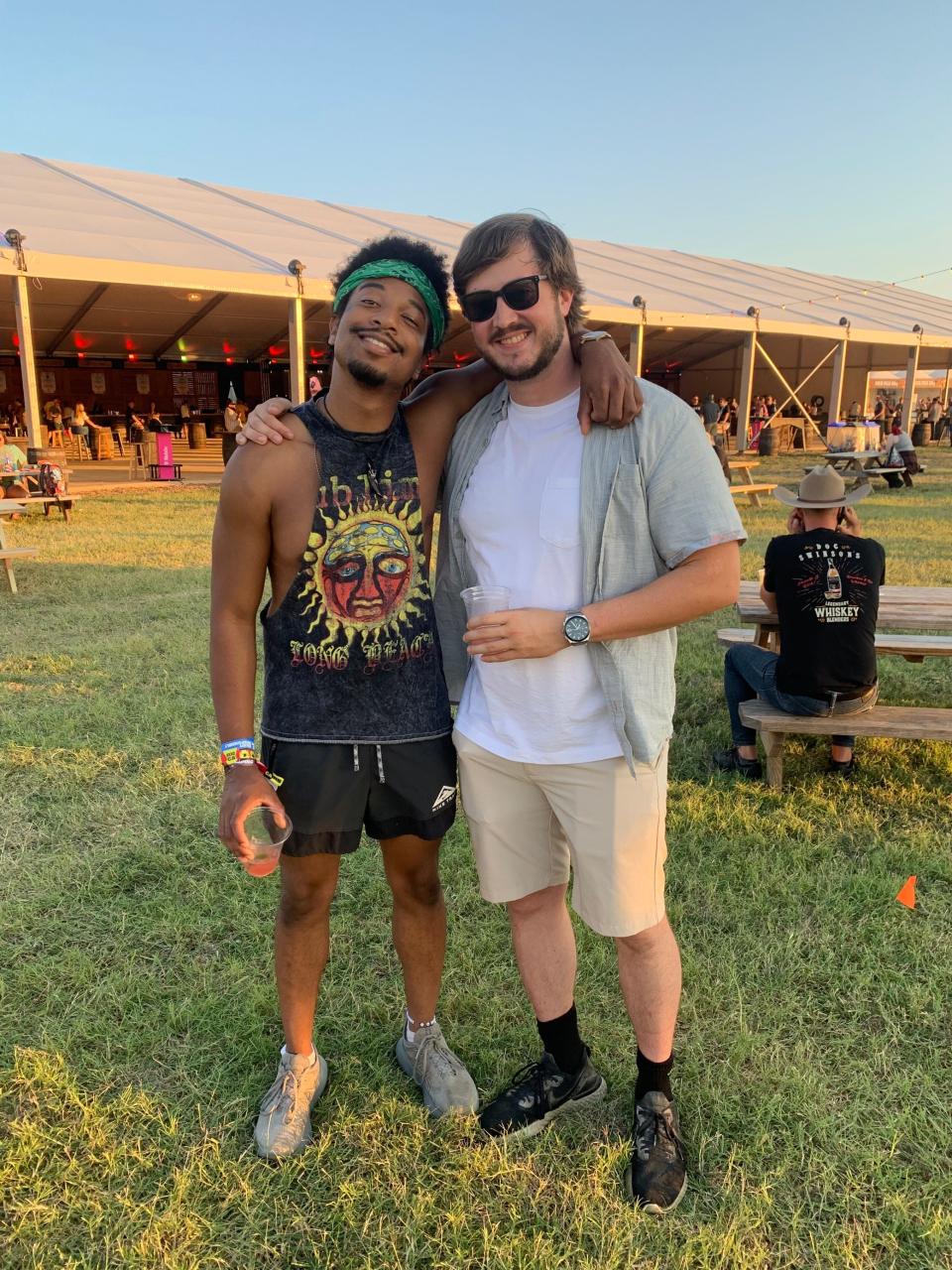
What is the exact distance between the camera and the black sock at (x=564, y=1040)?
2236 millimetres

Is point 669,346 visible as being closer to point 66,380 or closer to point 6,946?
point 66,380

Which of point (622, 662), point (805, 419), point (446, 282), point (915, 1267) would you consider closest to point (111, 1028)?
point (622, 662)

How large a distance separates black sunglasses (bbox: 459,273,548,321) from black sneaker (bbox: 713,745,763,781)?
9.81 ft

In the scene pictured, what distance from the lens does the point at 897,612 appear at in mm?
4469

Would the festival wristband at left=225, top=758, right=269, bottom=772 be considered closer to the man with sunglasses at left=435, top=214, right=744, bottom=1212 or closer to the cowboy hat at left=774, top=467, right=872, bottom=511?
the man with sunglasses at left=435, top=214, right=744, bottom=1212

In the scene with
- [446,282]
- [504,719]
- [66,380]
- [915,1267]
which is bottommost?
[915,1267]

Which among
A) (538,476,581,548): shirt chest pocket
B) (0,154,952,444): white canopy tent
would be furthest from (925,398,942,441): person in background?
(538,476,581,548): shirt chest pocket

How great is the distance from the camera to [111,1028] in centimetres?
255

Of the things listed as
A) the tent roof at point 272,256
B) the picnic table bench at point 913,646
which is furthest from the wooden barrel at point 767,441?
the picnic table bench at point 913,646

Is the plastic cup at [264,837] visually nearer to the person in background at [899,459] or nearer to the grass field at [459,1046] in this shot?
the grass field at [459,1046]

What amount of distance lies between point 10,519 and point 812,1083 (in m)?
13.5

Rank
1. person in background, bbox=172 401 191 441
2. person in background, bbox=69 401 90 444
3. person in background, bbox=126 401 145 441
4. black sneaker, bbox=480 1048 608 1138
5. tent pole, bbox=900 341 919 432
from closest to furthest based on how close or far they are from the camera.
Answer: black sneaker, bbox=480 1048 608 1138, person in background, bbox=69 401 90 444, person in background, bbox=126 401 145 441, person in background, bbox=172 401 191 441, tent pole, bbox=900 341 919 432

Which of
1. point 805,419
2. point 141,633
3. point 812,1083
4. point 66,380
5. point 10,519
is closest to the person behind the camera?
point 812,1083

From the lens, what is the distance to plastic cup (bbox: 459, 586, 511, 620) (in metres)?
1.80
